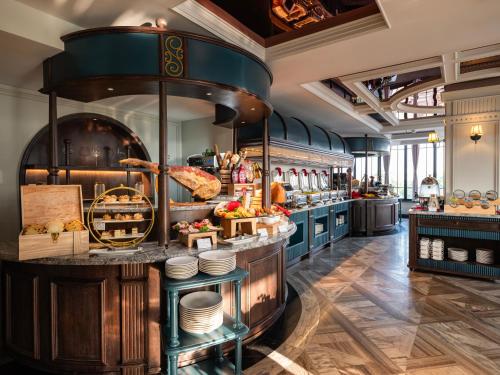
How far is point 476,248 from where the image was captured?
4938 millimetres

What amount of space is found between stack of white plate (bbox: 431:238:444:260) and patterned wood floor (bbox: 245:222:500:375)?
Result: 1.10 feet

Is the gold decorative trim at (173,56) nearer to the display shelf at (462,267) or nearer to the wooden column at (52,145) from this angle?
the wooden column at (52,145)

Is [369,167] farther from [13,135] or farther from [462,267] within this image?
[13,135]

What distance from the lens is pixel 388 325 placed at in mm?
3150

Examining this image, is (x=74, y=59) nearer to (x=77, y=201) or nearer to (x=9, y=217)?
(x=77, y=201)

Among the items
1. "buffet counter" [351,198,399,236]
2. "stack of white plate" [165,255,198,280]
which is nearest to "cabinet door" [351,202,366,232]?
"buffet counter" [351,198,399,236]

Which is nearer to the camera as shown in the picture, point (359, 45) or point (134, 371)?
point (134, 371)

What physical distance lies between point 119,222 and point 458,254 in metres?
5.17

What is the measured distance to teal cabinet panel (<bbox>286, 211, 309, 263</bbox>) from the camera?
5.38 metres

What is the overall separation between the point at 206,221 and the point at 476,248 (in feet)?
15.8

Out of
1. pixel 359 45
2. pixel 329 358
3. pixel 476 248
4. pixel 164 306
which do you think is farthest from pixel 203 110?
pixel 476 248

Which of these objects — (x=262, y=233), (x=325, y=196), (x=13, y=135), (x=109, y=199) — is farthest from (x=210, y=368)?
(x=325, y=196)

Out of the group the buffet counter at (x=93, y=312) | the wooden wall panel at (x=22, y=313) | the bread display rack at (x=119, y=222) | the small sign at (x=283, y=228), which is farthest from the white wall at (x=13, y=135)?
the small sign at (x=283, y=228)

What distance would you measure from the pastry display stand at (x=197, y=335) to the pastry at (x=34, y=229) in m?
1.05
